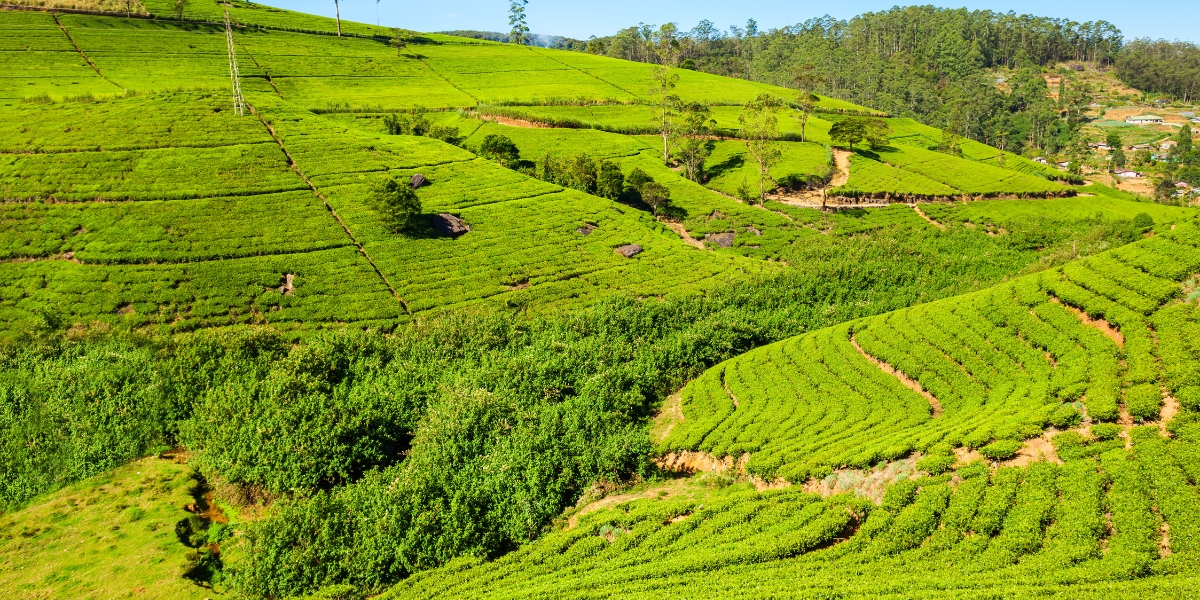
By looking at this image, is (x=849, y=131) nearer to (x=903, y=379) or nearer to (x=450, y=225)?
(x=450, y=225)

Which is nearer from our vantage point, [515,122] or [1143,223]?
[1143,223]

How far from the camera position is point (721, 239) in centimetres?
5881

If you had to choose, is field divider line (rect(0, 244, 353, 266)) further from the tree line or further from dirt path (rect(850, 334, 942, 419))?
the tree line

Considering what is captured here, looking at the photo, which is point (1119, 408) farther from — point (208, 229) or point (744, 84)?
point (744, 84)

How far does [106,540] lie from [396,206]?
30.1m

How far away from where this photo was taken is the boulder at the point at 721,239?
2296 inches

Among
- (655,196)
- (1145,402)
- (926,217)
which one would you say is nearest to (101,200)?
(655,196)

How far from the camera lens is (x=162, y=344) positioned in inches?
1454

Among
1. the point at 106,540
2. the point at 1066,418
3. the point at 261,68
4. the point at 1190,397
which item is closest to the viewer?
the point at 1190,397

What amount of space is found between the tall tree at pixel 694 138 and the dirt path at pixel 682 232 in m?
15.0

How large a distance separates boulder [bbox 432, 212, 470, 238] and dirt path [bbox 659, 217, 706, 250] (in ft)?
64.9

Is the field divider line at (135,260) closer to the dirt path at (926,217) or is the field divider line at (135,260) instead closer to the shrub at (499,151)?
the shrub at (499,151)

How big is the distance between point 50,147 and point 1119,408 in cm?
7551

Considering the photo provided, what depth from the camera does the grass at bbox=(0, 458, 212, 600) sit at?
76.7 ft
